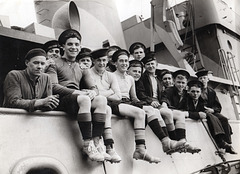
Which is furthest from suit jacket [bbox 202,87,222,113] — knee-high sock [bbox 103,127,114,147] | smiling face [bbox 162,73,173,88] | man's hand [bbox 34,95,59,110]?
man's hand [bbox 34,95,59,110]

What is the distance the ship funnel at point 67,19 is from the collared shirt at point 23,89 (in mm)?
2567

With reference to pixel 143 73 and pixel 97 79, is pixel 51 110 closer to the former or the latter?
A: pixel 97 79

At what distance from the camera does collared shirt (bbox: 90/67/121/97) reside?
2.98m

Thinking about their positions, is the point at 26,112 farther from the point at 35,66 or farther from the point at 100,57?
the point at 100,57

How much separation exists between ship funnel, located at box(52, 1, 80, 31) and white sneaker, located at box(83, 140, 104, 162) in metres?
2.88

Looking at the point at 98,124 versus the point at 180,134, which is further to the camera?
the point at 180,134

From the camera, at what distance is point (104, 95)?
9.64 ft

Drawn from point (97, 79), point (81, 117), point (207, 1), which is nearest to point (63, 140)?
point (81, 117)

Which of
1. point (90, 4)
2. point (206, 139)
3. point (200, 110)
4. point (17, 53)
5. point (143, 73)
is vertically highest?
point (90, 4)

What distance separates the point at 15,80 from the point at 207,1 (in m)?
7.07

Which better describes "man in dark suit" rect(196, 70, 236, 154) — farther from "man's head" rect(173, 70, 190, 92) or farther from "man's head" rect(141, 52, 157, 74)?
"man's head" rect(141, 52, 157, 74)

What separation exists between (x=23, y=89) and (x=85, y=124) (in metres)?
0.48

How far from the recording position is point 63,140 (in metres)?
2.25

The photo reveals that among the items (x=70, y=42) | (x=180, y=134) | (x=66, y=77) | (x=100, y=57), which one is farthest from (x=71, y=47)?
(x=180, y=134)
